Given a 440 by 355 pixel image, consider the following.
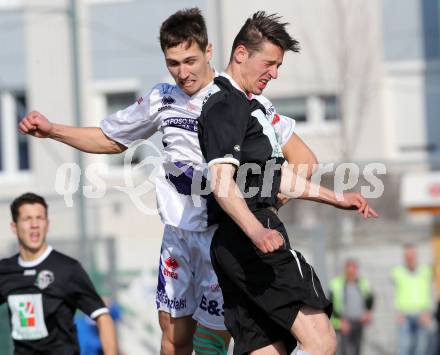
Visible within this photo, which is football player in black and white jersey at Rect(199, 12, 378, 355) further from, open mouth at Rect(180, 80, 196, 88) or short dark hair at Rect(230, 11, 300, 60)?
open mouth at Rect(180, 80, 196, 88)

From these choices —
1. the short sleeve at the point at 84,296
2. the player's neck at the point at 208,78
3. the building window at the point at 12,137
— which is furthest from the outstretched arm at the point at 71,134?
the building window at the point at 12,137

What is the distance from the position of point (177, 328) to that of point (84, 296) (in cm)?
78

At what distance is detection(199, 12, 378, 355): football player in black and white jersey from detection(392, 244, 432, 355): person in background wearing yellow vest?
24.6 feet

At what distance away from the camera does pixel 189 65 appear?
5164mm

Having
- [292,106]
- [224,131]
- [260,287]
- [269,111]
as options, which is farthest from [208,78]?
[292,106]

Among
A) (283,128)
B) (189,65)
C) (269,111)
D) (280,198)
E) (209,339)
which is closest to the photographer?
(280,198)

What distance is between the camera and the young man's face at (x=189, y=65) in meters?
5.11

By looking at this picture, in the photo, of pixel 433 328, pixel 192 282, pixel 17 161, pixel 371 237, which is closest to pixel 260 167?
pixel 192 282

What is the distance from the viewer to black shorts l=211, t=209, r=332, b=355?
15.5 ft

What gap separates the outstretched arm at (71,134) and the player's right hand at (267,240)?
142cm

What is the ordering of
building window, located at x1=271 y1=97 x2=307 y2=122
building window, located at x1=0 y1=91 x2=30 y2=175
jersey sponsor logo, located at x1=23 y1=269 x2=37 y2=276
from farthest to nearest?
building window, located at x1=0 y1=91 x2=30 y2=175 → building window, located at x1=271 y1=97 x2=307 y2=122 → jersey sponsor logo, located at x1=23 y1=269 x2=37 y2=276

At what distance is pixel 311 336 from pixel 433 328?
7.69 meters

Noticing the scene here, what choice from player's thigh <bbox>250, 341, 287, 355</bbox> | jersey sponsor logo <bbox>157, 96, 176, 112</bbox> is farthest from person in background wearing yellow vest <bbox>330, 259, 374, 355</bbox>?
player's thigh <bbox>250, 341, 287, 355</bbox>

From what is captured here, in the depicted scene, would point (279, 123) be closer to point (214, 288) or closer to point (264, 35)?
point (264, 35)
